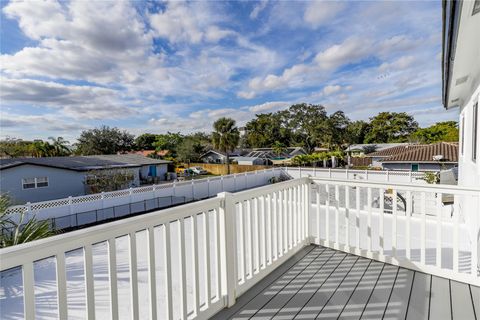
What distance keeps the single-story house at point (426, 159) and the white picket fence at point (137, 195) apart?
8114 mm

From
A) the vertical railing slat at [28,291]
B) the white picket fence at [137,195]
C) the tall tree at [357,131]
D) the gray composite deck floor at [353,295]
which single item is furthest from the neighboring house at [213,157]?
the vertical railing slat at [28,291]

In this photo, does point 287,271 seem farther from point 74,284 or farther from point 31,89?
point 31,89

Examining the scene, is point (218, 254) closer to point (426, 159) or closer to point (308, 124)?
point (426, 159)

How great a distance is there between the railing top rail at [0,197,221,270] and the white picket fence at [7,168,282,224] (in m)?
7.06

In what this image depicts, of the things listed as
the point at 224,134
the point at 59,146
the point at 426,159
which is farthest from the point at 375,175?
the point at 59,146

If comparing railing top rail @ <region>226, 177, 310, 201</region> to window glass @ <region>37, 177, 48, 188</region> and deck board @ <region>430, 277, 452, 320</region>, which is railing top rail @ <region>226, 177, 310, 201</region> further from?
window glass @ <region>37, 177, 48, 188</region>

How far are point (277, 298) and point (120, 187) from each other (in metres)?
16.1

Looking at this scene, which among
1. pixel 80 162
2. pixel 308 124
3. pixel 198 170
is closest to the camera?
pixel 80 162

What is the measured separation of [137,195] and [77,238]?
450 inches

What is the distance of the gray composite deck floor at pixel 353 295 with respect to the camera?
1884mm

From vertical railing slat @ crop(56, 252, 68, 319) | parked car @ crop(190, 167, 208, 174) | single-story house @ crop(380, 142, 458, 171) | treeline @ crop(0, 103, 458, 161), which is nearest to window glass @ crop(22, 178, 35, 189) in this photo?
parked car @ crop(190, 167, 208, 174)

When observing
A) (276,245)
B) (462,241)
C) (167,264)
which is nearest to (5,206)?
(167,264)

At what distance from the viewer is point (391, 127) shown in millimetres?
38844

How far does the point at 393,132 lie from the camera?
38.9 meters
